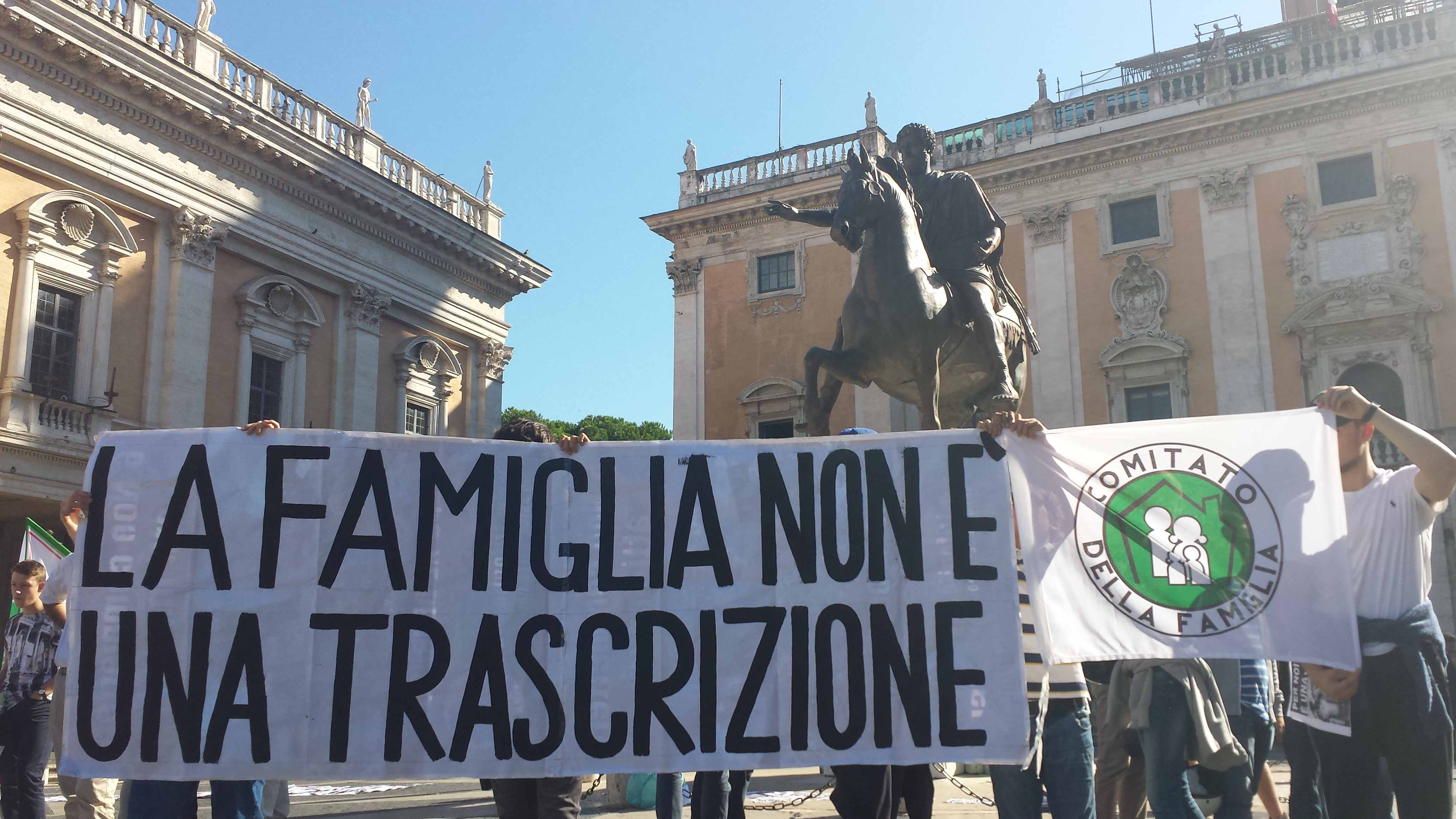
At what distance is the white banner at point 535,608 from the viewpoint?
4422mm

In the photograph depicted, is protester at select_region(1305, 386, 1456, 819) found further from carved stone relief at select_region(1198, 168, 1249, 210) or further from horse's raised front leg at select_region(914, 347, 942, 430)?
carved stone relief at select_region(1198, 168, 1249, 210)

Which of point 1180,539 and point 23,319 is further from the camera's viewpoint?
point 23,319

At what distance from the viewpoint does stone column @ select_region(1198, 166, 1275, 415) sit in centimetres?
2680

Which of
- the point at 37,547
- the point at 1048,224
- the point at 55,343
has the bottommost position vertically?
the point at 37,547

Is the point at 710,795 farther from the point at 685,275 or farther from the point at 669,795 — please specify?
the point at 685,275

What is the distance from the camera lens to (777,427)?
32.0m

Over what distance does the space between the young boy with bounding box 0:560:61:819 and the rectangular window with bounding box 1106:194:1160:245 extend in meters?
26.7

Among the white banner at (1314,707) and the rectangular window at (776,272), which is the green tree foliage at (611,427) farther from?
the white banner at (1314,707)

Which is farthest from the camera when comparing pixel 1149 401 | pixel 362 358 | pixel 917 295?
pixel 1149 401

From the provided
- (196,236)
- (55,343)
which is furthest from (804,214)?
(196,236)

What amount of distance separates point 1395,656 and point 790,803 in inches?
236

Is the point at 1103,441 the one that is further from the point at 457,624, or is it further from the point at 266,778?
the point at 266,778

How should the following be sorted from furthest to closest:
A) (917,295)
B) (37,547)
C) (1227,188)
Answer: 1. (1227,188)
2. (37,547)
3. (917,295)

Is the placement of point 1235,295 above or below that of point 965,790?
above
